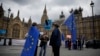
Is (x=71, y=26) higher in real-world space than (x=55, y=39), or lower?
higher

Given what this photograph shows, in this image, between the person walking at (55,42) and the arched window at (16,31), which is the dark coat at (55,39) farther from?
the arched window at (16,31)

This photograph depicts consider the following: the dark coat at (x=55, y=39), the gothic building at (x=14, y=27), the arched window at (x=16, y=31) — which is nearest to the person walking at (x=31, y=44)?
the dark coat at (x=55, y=39)

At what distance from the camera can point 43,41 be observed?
8.27m

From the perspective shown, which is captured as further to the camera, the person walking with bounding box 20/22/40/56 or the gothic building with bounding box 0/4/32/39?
the gothic building with bounding box 0/4/32/39

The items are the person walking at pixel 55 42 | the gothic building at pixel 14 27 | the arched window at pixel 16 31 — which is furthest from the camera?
the arched window at pixel 16 31

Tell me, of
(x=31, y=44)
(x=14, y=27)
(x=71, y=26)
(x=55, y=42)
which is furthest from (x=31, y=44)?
(x=14, y=27)

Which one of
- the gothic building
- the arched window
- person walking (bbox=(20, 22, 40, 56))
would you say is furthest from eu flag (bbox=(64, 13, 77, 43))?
the arched window

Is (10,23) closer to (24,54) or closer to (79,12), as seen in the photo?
(79,12)

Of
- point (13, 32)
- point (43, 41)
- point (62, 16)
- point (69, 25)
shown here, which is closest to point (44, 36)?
point (43, 41)

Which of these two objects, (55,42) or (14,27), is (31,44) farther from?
(14,27)

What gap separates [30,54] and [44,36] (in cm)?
136

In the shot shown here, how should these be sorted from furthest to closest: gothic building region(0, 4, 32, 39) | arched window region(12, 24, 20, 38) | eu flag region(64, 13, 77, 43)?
arched window region(12, 24, 20, 38) → gothic building region(0, 4, 32, 39) → eu flag region(64, 13, 77, 43)

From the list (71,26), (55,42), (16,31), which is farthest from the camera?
(16,31)

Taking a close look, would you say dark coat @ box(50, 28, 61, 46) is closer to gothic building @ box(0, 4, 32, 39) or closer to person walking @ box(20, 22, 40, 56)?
person walking @ box(20, 22, 40, 56)
